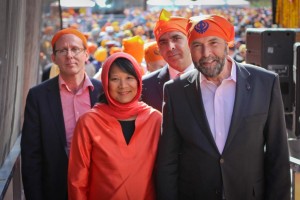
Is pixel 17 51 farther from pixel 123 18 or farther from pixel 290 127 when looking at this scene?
pixel 123 18

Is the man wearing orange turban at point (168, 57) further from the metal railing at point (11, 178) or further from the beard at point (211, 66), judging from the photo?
the metal railing at point (11, 178)

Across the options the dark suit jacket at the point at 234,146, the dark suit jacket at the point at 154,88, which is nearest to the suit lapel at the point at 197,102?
the dark suit jacket at the point at 234,146

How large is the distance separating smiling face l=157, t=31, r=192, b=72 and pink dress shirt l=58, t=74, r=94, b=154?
0.61m

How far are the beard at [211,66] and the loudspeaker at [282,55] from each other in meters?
1.62

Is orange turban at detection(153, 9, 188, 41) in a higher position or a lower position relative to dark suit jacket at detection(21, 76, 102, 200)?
higher

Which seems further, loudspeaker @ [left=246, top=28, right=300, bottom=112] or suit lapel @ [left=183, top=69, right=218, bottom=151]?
loudspeaker @ [left=246, top=28, right=300, bottom=112]

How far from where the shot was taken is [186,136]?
11.0 feet

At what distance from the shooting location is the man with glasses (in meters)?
4.09

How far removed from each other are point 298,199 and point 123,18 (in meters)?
26.4

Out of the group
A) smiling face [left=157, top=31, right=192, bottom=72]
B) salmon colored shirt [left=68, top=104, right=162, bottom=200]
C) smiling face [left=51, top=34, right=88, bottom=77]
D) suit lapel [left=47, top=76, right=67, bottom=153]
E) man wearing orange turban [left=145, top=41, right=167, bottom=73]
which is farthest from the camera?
man wearing orange turban [left=145, top=41, right=167, bottom=73]

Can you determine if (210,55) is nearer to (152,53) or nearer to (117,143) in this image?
(117,143)

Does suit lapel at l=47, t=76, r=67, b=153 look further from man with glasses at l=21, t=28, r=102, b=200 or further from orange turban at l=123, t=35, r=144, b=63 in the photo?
orange turban at l=123, t=35, r=144, b=63

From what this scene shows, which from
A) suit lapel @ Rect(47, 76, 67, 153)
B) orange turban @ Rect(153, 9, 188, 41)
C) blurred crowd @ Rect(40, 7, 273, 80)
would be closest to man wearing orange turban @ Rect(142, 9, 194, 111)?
orange turban @ Rect(153, 9, 188, 41)

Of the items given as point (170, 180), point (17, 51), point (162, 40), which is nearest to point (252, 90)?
point (170, 180)
